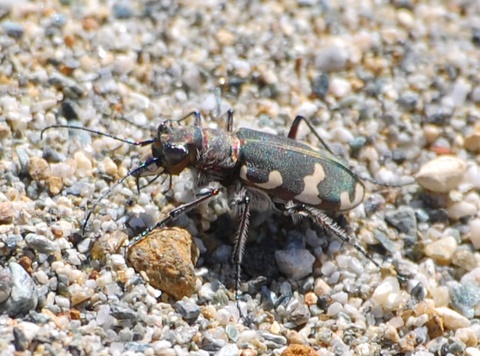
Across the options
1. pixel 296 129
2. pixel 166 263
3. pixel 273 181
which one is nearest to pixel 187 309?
pixel 166 263

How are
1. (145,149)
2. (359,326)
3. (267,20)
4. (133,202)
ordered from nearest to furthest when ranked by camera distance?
(359,326) < (133,202) < (145,149) < (267,20)

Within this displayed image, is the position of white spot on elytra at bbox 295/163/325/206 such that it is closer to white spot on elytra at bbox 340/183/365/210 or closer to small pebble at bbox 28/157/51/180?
white spot on elytra at bbox 340/183/365/210

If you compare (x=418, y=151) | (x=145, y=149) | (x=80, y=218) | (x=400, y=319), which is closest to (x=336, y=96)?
(x=418, y=151)

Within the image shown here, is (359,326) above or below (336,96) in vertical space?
below

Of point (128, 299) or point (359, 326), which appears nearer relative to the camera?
point (128, 299)

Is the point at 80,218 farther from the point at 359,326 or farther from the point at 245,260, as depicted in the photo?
the point at 359,326

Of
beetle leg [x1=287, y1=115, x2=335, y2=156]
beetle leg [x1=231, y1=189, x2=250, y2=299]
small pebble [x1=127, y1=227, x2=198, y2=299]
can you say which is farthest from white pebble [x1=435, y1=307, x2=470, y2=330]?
small pebble [x1=127, y1=227, x2=198, y2=299]

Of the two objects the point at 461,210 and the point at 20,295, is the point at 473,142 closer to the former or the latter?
the point at 461,210

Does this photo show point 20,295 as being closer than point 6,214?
Yes
